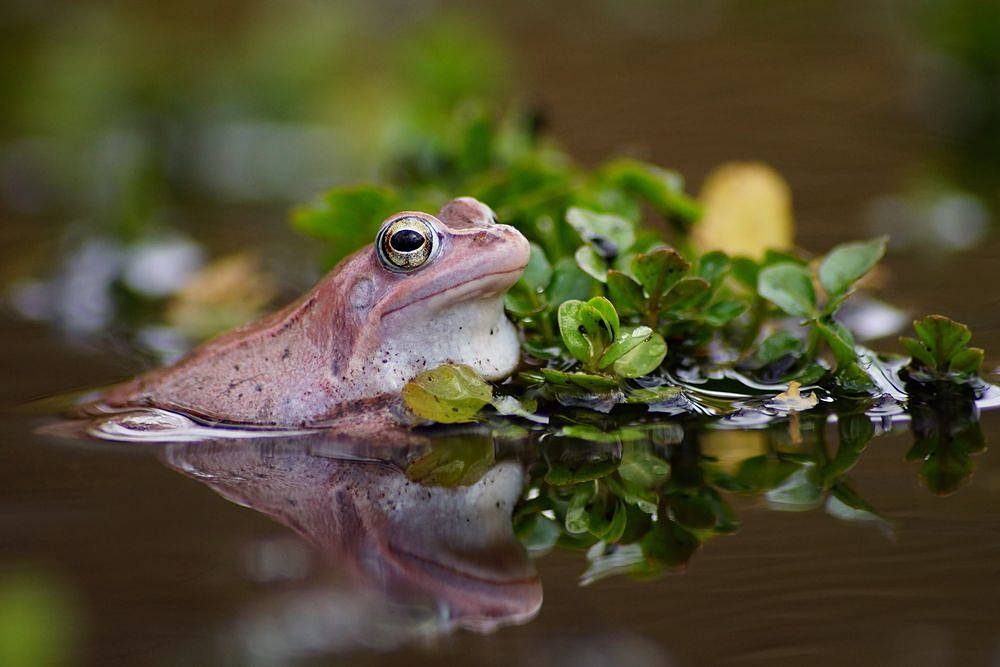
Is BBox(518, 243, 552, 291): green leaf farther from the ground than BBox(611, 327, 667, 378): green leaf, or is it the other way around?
BBox(518, 243, 552, 291): green leaf

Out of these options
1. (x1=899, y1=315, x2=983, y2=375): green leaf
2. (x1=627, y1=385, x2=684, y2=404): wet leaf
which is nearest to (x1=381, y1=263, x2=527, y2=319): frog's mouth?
(x1=627, y1=385, x2=684, y2=404): wet leaf

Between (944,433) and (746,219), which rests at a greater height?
(746,219)

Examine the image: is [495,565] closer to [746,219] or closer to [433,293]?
[433,293]

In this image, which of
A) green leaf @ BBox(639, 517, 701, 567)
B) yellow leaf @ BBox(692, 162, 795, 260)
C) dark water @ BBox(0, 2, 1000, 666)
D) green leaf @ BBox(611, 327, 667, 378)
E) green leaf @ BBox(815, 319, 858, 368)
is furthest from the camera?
yellow leaf @ BBox(692, 162, 795, 260)

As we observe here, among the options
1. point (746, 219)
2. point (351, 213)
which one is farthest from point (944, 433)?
point (351, 213)

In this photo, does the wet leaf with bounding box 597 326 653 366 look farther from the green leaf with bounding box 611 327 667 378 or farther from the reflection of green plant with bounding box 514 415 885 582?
the reflection of green plant with bounding box 514 415 885 582

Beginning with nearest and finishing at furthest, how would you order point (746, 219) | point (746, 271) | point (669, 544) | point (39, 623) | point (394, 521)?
point (39, 623), point (669, 544), point (394, 521), point (746, 271), point (746, 219)

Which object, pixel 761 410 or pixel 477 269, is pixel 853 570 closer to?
pixel 761 410

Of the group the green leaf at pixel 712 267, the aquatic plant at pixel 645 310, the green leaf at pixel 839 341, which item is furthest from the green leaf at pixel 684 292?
the green leaf at pixel 839 341
